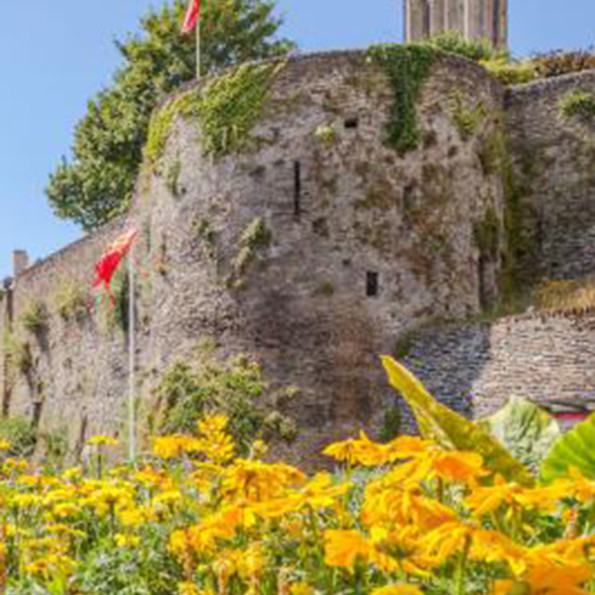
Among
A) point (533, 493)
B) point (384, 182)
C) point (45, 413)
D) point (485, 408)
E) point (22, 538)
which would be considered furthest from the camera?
point (45, 413)

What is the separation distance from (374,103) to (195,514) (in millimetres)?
15433

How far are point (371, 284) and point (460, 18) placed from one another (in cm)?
4067

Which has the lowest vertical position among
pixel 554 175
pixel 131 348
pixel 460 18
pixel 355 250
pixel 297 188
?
pixel 131 348

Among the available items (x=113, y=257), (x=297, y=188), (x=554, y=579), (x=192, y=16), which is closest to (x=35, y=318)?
(x=113, y=257)

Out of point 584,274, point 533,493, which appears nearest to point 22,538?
point 533,493

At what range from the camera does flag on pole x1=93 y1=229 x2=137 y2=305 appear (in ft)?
74.2

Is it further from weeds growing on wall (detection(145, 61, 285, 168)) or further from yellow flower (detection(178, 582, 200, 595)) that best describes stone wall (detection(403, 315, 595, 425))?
yellow flower (detection(178, 582, 200, 595))

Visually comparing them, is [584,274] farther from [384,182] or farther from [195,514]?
[195,514]

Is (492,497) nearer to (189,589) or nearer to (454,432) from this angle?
(454,432)

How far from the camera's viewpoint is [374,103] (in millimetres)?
19672

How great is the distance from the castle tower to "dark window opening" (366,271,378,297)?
125 feet

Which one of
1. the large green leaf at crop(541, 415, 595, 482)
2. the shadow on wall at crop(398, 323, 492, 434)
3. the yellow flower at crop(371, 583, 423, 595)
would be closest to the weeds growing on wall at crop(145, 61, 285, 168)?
the shadow on wall at crop(398, 323, 492, 434)

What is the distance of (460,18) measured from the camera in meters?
57.4

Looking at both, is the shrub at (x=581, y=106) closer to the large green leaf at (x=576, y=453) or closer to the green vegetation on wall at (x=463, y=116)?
the green vegetation on wall at (x=463, y=116)
